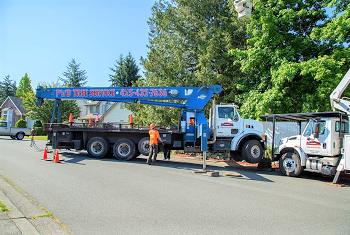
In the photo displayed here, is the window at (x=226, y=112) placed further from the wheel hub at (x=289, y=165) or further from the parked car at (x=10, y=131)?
the parked car at (x=10, y=131)

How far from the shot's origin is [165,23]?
19781mm

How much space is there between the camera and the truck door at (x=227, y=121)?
40.4 ft

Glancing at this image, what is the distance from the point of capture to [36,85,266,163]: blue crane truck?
12.2 m

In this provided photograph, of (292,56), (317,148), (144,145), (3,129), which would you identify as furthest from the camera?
(3,129)

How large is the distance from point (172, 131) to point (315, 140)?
5.90 m

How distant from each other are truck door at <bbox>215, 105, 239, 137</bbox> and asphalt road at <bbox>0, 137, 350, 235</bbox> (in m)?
2.89

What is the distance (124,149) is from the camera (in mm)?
13117

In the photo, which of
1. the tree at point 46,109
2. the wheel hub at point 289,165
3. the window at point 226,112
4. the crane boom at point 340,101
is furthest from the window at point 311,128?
the tree at point 46,109

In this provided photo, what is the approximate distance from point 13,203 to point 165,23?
16.8 meters

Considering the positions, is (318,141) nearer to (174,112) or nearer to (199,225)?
(199,225)

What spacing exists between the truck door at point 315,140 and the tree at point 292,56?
3793 mm

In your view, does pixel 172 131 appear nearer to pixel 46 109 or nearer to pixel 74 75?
pixel 46 109

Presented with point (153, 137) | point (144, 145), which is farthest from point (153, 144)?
point (144, 145)

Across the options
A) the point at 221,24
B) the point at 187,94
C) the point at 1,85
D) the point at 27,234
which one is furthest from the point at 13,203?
the point at 1,85
